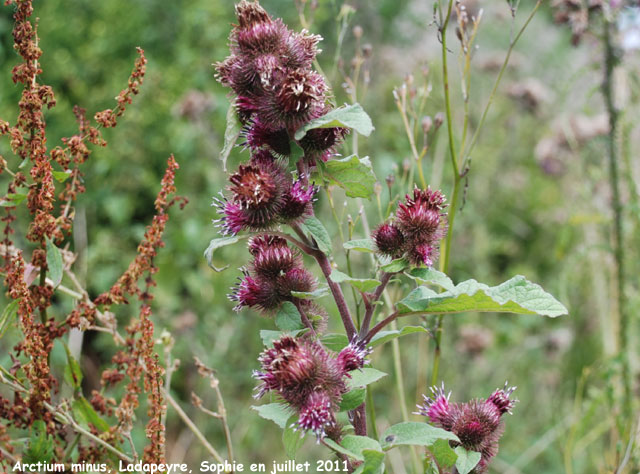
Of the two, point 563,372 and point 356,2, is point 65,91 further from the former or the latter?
point 563,372

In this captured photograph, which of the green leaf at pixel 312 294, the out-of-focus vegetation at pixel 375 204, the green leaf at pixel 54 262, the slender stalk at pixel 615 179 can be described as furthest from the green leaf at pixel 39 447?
the slender stalk at pixel 615 179

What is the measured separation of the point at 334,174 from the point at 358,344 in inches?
10.3

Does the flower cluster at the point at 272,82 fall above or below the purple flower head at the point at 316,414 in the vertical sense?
above

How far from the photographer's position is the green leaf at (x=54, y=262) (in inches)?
39.9

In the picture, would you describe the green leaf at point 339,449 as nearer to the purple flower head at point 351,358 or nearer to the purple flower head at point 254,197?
the purple flower head at point 351,358

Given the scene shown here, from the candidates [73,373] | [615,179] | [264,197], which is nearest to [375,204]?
[615,179]

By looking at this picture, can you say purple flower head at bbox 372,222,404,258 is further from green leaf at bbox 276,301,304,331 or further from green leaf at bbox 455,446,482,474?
green leaf at bbox 455,446,482,474

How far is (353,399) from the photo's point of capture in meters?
0.90

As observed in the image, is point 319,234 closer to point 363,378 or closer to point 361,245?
point 361,245

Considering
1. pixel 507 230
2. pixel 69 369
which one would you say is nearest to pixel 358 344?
pixel 69 369

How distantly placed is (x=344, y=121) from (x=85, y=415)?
0.73 m

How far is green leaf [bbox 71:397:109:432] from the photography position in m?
1.13

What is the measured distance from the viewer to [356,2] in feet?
12.8

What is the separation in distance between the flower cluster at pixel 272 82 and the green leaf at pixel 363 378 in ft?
1.09
